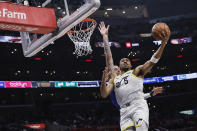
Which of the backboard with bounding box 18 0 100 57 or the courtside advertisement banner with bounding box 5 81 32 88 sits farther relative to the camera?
the courtside advertisement banner with bounding box 5 81 32 88

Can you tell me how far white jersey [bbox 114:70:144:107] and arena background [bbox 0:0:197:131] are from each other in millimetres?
17363

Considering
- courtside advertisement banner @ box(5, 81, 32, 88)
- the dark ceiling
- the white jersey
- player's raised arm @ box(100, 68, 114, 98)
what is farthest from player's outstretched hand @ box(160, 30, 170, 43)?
courtside advertisement banner @ box(5, 81, 32, 88)

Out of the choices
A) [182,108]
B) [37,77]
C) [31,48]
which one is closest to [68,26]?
[31,48]

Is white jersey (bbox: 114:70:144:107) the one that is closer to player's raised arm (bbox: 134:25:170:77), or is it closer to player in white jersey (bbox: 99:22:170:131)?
player in white jersey (bbox: 99:22:170:131)

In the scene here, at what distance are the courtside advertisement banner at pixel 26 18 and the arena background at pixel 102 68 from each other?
1716 centimetres

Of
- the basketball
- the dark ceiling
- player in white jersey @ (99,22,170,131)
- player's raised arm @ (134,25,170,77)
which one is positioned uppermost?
the dark ceiling

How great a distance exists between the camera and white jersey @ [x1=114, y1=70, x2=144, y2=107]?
4289 mm

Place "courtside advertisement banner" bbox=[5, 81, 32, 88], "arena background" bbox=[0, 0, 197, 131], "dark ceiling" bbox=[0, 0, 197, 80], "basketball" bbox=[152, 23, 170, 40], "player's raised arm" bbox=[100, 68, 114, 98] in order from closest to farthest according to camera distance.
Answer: "basketball" bbox=[152, 23, 170, 40] < "player's raised arm" bbox=[100, 68, 114, 98] < "courtside advertisement banner" bbox=[5, 81, 32, 88] < "arena background" bbox=[0, 0, 197, 131] < "dark ceiling" bbox=[0, 0, 197, 80]

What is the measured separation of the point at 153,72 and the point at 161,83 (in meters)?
2.24

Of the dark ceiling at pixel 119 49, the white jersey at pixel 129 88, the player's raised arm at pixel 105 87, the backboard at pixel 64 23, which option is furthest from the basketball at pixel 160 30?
the dark ceiling at pixel 119 49

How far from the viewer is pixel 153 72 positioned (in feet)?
101

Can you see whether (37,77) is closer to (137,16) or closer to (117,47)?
(117,47)

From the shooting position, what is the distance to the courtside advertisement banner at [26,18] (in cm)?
482

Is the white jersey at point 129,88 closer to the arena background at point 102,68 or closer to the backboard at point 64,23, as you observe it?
the backboard at point 64,23
